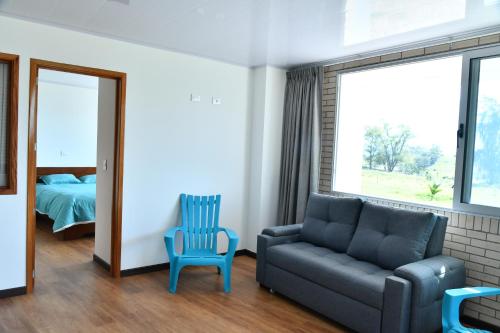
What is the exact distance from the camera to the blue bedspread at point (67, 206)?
5.34 metres

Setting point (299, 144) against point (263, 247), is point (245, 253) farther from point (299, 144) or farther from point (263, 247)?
point (299, 144)

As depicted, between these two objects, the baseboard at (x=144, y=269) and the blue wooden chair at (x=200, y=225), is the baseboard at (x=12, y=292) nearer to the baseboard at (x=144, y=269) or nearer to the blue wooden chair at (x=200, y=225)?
the baseboard at (x=144, y=269)

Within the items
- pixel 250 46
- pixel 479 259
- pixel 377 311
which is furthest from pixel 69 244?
pixel 479 259

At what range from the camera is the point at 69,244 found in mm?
5289

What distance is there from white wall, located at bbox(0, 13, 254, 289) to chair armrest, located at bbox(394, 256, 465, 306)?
2.56 metres

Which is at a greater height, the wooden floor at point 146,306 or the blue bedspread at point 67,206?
the blue bedspread at point 67,206

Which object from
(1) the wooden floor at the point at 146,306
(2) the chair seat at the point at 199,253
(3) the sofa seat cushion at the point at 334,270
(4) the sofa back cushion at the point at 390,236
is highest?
(4) the sofa back cushion at the point at 390,236

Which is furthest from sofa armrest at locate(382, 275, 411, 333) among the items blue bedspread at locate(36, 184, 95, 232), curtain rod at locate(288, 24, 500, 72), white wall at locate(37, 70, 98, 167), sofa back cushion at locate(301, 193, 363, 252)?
white wall at locate(37, 70, 98, 167)

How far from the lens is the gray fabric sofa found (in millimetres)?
2713

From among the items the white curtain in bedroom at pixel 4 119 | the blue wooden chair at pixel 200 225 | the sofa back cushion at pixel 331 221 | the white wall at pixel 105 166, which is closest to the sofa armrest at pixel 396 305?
the sofa back cushion at pixel 331 221

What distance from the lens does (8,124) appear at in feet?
11.0

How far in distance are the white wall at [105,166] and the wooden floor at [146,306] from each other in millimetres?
331

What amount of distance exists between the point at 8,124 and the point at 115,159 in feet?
3.35

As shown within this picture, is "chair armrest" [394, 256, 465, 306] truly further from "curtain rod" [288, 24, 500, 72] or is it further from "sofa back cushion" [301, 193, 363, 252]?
"curtain rod" [288, 24, 500, 72]
